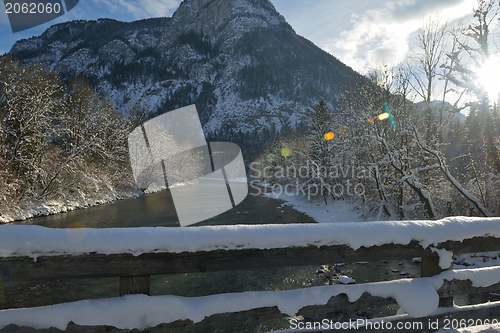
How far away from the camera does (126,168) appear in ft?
120

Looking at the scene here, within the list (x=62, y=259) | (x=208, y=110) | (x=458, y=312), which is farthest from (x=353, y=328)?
(x=208, y=110)

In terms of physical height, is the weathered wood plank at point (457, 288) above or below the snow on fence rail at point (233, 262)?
below

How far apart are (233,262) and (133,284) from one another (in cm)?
79

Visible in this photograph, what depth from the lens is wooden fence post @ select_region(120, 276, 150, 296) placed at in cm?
222

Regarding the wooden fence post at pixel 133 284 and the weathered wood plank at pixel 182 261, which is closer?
the weathered wood plank at pixel 182 261

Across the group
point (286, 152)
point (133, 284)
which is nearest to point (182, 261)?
point (133, 284)

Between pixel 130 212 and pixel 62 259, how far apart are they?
68.2ft

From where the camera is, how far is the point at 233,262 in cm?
242

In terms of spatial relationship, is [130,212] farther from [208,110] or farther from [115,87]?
[115,87]

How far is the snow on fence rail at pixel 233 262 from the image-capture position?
6.66 feet

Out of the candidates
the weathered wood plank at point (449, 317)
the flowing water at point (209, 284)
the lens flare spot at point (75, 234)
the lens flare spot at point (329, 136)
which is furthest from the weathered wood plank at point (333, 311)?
→ the lens flare spot at point (329, 136)

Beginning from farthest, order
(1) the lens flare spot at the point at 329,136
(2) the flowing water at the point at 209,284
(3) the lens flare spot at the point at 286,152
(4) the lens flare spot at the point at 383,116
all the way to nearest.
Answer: (3) the lens flare spot at the point at 286,152, (1) the lens flare spot at the point at 329,136, (4) the lens flare spot at the point at 383,116, (2) the flowing water at the point at 209,284

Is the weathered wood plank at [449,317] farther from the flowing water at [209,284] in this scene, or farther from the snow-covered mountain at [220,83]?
the snow-covered mountain at [220,83]

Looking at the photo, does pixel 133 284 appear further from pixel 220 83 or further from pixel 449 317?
pixel 220 83
